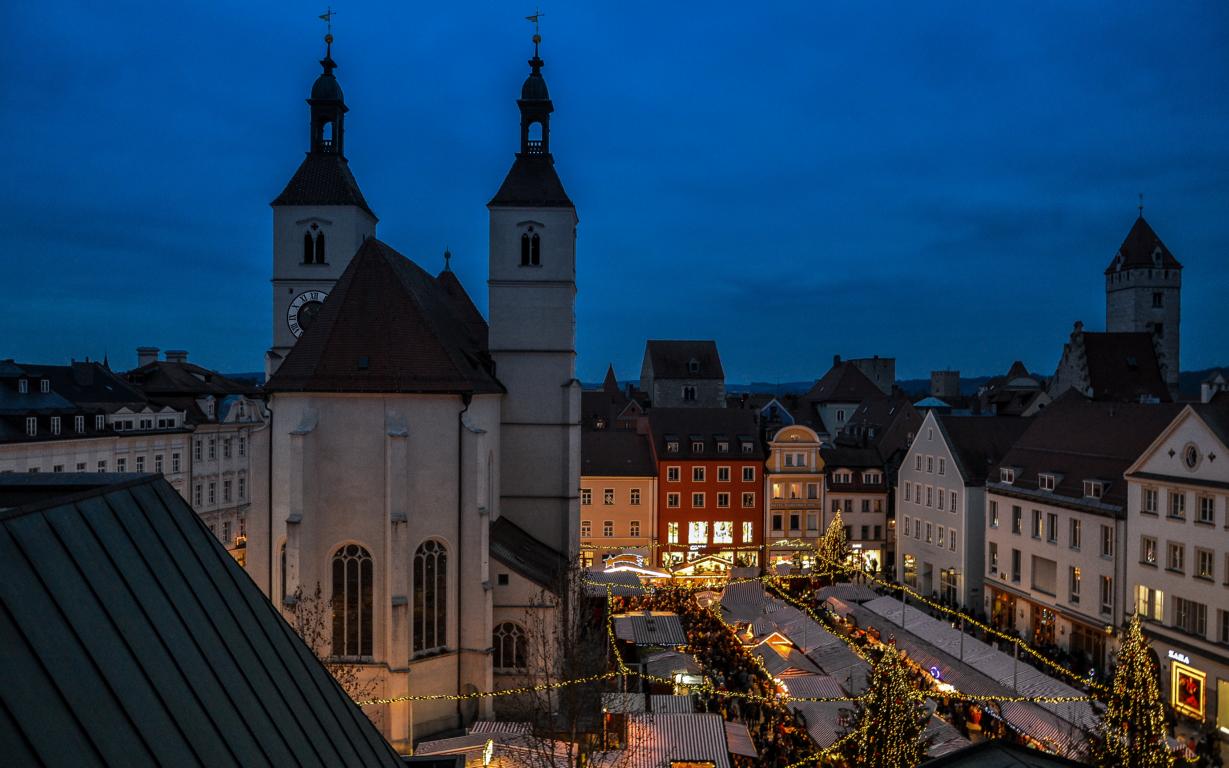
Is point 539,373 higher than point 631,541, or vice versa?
point 539,373

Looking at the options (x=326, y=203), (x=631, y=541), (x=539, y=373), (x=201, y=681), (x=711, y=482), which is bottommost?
(x=631, y=541)

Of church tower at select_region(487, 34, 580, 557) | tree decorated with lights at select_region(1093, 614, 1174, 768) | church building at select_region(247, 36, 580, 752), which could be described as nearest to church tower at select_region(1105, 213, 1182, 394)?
church tower at select_region(487, 34, 580, 557)

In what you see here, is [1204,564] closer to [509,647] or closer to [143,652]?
[509,647]

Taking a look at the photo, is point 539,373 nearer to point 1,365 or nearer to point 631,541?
point 631,541

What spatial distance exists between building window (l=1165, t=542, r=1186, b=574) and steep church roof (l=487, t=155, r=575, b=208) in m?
25.9

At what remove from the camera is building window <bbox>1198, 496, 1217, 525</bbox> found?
29.0 metres

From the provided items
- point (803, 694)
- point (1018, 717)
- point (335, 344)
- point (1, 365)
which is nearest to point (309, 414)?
point (335, 344)

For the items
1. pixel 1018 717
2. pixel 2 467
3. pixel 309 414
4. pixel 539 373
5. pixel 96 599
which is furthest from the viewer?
pixel 2 467

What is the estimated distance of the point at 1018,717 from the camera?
2277 cm

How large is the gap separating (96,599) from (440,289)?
30.3 meters

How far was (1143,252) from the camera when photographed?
304 feet

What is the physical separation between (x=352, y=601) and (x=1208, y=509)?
96.3 ft

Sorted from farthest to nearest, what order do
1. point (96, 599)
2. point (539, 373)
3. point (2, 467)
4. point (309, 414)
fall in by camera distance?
point (2, 467) < point (539, 373) < point (309, 414) < point (96, 599)

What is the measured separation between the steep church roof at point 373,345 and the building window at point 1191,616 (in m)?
26.3
